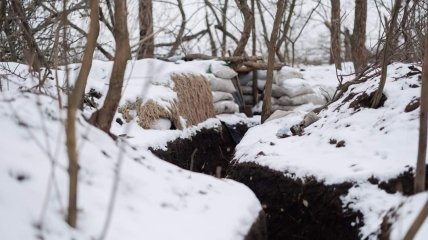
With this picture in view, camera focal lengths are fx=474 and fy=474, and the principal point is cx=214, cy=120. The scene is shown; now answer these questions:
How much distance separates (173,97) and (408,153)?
3429 millimetres

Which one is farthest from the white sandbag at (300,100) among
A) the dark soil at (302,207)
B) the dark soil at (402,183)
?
the dark soil at (402,183)

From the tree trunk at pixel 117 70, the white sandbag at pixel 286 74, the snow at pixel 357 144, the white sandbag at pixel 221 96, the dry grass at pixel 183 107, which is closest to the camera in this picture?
the tree trunk at pixel 117 70

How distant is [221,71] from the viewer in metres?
7.65

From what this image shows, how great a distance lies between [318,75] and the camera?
1150 centimetres

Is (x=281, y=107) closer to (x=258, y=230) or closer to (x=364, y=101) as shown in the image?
(x=364, y=101)

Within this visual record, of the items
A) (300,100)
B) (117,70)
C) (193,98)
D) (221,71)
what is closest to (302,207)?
(117,70)

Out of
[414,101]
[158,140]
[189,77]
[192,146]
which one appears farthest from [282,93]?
[414,101]

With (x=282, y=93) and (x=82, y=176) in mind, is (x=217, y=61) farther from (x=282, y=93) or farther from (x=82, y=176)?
(x=82, y=176)

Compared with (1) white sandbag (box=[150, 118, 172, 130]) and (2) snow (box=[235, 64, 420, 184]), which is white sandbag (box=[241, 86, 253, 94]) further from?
(2) snow (box=[235, 64, 420, 184])

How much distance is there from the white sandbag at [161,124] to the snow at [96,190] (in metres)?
3.00

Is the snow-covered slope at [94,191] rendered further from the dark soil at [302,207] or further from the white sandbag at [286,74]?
the white sandbag at [286,74]

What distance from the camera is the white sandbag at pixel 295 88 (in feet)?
27.1

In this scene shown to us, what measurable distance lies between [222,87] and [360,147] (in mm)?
4439

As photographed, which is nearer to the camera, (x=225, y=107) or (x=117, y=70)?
(x=117, y=70)
